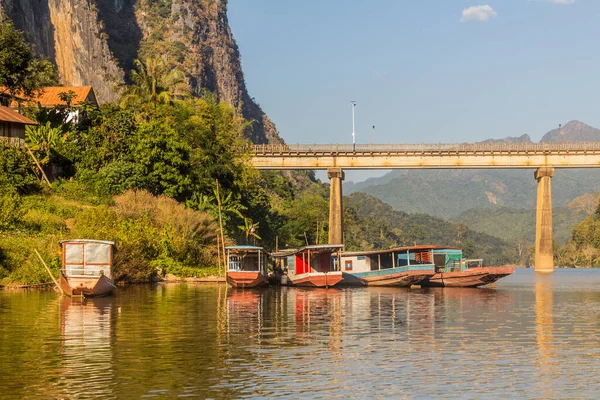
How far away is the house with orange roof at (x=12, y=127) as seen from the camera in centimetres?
6650

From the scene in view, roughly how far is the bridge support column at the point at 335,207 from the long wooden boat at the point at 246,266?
41.4 meters

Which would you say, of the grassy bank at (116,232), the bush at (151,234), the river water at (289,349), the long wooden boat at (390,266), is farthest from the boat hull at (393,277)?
the river water at (289,349)

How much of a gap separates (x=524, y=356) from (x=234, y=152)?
6444cm

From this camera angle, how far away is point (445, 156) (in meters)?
106

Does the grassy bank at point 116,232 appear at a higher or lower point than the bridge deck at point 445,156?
lower

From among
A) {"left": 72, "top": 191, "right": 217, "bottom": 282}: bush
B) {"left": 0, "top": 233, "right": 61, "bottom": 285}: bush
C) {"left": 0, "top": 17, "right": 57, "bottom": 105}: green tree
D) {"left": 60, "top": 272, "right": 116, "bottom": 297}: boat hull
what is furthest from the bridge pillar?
{"left": 60, "top": 272, "right": 116, "bottom": 297}: boat hull

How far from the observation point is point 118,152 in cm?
7319

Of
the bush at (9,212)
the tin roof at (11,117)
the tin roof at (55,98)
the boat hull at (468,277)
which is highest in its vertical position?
the tin roof at (55,98)

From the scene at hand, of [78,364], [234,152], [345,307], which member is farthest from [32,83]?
[78,364]

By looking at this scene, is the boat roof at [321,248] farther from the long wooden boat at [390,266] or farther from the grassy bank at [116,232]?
the grassy bank at [116,232]

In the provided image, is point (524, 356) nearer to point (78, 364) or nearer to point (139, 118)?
point (78, 364)

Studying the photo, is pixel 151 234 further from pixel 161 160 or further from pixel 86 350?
pixel 86 350

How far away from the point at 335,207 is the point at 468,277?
42.9 metres

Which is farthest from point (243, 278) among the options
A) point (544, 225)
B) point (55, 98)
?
point (544, 225)
